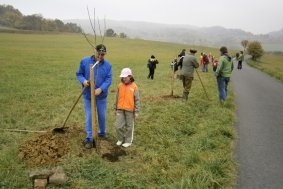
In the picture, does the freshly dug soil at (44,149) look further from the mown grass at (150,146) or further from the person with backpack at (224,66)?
the person with backpack at (224,66)

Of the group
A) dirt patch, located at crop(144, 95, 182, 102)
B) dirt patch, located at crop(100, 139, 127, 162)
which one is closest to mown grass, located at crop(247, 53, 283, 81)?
dirt patch, located at crop(144, 95, 182, 102)

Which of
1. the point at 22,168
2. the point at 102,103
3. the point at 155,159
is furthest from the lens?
the point at 102,103

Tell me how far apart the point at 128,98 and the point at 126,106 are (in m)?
0.20

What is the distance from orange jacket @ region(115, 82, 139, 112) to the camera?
780cm

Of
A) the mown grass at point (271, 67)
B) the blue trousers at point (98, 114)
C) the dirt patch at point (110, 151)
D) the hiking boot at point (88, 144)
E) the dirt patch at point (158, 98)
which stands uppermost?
the blue trousers at point (98, 114)

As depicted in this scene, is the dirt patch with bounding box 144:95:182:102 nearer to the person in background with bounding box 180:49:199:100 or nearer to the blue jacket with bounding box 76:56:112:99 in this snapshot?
the person in background with bounding box 180:49:199:100

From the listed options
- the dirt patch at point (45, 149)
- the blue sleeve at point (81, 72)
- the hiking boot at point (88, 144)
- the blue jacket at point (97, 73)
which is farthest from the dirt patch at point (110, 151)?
the blue sleeve at point (81, 72)

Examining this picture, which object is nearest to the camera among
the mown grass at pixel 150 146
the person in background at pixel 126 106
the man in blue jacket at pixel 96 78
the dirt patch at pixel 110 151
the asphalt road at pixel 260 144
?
the mown grass at pixel 150 146

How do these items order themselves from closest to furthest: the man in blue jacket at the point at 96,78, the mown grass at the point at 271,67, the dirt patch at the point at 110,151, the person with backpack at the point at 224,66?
the dirt patch at the point at 110,151 → the man in blue jacket at the point at 96,78 → the person with backpack at the point at 224,66 → the mown grass at the point at 271,67

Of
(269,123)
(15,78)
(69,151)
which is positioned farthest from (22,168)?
(15,78)

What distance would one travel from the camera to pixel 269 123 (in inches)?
424

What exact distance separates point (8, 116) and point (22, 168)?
477 centimetres

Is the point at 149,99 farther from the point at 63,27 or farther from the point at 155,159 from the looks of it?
the point at 63,27

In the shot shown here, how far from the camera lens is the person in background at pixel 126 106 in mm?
7793
